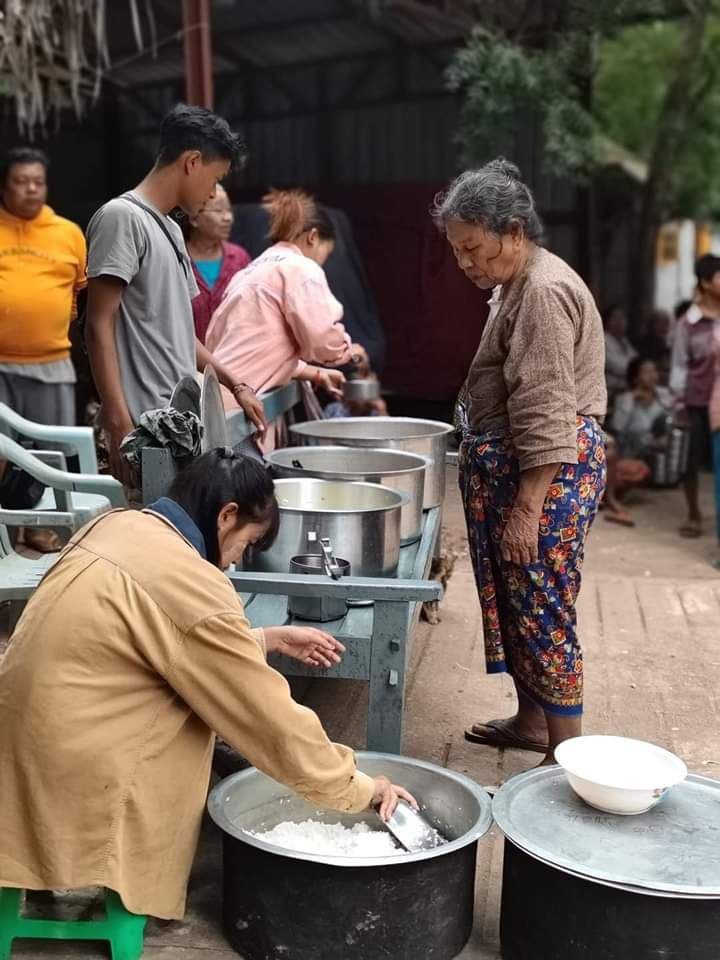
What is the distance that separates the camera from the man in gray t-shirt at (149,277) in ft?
11.2

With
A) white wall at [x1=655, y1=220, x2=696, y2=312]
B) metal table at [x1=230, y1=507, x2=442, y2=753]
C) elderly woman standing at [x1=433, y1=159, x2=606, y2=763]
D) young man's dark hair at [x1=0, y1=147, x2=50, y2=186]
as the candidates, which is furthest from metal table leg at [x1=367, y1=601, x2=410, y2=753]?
white wall at [x1=655, y1=220, x2=696, y2=312]

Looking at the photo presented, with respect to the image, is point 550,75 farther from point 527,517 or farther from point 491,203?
point 527,517

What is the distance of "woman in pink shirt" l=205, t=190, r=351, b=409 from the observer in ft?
14.1

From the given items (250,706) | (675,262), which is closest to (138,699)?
(250,706)

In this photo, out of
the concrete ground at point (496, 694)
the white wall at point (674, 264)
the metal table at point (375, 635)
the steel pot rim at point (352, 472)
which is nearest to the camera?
the concrete ground at point (496, 694)

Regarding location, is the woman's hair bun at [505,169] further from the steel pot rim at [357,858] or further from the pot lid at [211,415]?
the steel pot rim at [357,858]

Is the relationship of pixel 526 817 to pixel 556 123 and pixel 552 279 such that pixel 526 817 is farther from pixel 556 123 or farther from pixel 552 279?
pixel 556 123

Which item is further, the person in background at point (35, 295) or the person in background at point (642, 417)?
the person in background at point (642, 417)

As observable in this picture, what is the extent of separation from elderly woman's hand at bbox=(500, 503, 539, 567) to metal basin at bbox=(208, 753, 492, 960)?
822 millimetres

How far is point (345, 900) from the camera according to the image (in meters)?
2.43

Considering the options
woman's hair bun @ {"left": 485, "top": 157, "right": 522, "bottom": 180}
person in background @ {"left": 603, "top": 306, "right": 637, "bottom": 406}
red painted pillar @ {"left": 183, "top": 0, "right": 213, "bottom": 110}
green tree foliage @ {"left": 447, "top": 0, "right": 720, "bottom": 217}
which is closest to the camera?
woman's hair bun @ {"left": 485, "top": 157, "right": 522, "bottom": 180}

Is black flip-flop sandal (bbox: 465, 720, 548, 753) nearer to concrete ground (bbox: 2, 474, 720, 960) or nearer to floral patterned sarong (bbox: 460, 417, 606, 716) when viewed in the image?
concrete ground (bbox: 2, 474, 720, 960)

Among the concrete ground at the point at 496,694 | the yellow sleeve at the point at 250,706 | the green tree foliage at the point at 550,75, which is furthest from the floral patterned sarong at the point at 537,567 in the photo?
the green tree foliage at the point at 550,75

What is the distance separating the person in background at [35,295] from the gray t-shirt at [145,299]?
184cm
